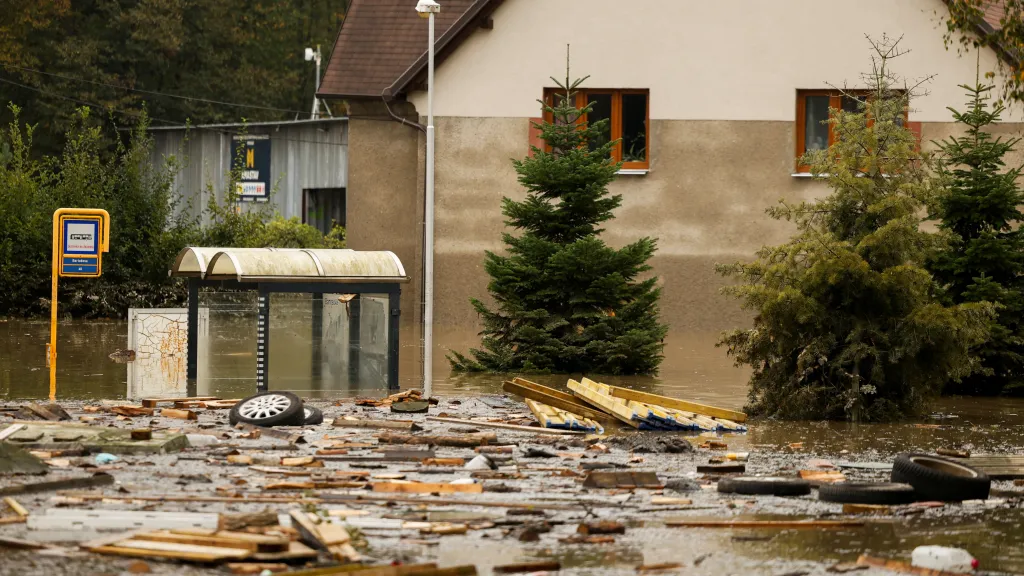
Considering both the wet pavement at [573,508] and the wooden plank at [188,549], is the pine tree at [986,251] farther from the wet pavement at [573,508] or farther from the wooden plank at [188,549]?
the wooden plank at [188,549]

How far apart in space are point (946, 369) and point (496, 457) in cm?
639

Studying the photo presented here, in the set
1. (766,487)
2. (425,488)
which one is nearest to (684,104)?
(766,487)

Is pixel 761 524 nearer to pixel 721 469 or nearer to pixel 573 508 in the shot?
pixel 573 508

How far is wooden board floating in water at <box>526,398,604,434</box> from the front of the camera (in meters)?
15.2

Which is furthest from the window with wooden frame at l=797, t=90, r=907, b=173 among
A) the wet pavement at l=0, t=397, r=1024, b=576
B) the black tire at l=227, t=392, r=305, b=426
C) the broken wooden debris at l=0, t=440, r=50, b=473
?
the broken wooden debris at l=0, t=440, r=50, b=473

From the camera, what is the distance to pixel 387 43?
32.0m

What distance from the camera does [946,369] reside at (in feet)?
54.8

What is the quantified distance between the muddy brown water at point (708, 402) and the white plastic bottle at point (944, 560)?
0.27 m

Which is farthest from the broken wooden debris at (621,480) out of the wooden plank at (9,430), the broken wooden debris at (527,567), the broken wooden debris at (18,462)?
the wooden plank at (9,430)

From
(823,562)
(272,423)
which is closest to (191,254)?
(272,423)

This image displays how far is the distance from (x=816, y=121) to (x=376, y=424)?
17771mm

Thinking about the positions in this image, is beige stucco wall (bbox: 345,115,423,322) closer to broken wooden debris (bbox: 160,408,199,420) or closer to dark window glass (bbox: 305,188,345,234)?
broken wooden debris (bbox: 160,408,199,420)

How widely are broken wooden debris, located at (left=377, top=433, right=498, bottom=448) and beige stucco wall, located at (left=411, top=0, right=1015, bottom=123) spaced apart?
16979 millimetres

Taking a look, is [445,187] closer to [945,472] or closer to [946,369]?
[946,369]
